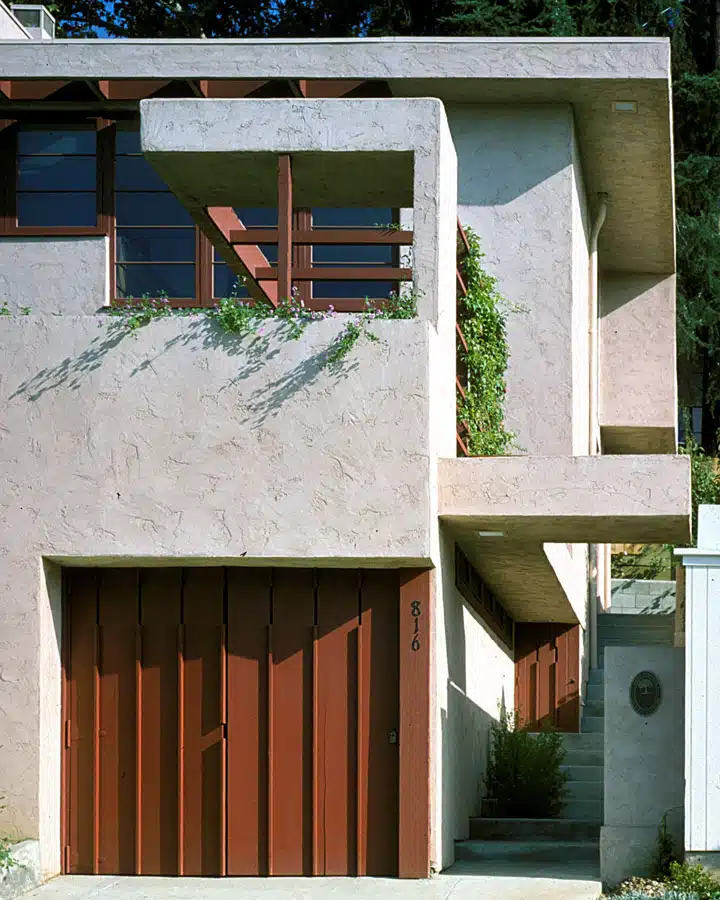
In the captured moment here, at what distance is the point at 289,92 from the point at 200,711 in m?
6.57

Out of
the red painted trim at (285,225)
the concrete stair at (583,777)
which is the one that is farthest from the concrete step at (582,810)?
the red painted trim at (285,225)

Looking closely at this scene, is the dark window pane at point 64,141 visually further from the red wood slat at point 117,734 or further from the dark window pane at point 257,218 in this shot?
the red wood slat at point 117,734

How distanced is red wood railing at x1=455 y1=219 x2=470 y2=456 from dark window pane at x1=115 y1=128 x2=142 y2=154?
12.5 feet

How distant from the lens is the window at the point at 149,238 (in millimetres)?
17172

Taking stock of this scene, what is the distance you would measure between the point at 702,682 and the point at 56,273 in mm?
8330

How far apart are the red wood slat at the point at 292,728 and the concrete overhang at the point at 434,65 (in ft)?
18.2

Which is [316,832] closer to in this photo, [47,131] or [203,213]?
[203,213]

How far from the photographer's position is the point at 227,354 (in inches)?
494

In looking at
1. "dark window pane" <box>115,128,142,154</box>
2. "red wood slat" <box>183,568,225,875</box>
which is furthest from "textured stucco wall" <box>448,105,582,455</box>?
"red wood slat" <box>183,568,225,875</box>

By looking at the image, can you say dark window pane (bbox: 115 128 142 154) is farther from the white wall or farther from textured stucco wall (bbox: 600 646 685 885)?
textured stucco wall (bbox: 600 646 685 885)

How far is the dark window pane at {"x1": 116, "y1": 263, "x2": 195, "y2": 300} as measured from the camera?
681 inches

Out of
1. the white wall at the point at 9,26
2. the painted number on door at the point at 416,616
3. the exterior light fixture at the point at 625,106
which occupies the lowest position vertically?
the painted number on door at the point at 416,616

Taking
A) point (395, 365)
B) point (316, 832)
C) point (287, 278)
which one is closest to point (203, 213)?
point (287, 278)

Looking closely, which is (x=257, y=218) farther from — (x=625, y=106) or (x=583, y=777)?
(x=583, y=777)
